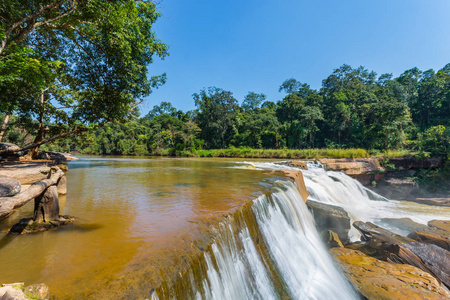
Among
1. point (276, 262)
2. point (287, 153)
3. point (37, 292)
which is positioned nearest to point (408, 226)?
point (276, 262)

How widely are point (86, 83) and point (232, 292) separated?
10.4 m

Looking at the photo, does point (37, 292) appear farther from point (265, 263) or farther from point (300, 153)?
point (300, 153)

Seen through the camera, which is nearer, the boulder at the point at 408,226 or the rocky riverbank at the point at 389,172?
the boulder at the point at 408,226

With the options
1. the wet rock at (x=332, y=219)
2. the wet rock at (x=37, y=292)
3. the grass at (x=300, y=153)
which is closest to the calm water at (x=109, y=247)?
the wet rock at (x=37, y=292)

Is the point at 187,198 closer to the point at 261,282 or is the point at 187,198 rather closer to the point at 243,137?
the point at 261,282

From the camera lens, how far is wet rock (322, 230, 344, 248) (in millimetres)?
5319

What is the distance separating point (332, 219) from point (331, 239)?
2.90 ft

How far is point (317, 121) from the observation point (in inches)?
1559

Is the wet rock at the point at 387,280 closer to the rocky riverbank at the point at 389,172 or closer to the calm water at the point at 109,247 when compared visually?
the calm water at the point at 109,247

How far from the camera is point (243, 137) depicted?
4266cm

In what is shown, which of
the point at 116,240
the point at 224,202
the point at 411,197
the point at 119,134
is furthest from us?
the point at 119,134

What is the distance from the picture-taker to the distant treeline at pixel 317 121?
2872 cm

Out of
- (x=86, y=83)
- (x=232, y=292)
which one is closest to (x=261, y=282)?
(x=232, y=292)

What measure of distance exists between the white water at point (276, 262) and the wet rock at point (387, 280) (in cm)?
26
